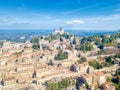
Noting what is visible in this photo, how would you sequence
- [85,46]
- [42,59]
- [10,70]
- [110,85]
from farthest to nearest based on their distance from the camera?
[85,46] → [42,59] → [10,70] → [110,85]

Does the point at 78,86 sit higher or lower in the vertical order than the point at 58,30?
lower

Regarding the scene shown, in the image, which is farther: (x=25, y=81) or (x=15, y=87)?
(x=25, y=81)

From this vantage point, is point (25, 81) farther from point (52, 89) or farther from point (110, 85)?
point (110, 85)

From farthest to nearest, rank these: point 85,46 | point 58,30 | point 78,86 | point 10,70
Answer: point 58,30 → point 85,46 → point 10,70 → point 78,86

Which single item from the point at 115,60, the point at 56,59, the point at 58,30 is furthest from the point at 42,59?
the point at 58,30

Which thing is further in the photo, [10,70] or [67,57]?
[67,57]

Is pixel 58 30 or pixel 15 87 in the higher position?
pixel 58 30

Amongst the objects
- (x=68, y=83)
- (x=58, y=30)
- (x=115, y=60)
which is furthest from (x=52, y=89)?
(x=58, y=30)

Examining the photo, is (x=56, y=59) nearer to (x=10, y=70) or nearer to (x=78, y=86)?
(x=10, y=70)

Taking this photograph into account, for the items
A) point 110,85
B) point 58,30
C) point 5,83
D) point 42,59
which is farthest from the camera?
point 58,30
